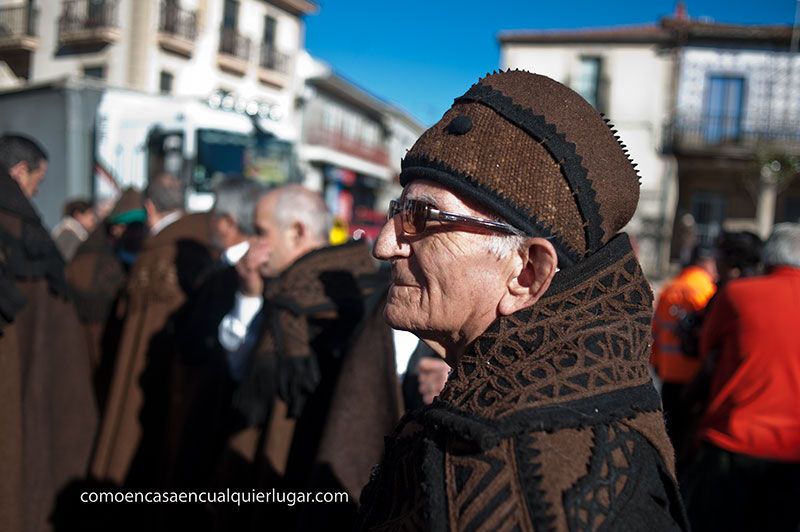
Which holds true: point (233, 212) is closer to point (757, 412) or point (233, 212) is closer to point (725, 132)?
point (757, 412)

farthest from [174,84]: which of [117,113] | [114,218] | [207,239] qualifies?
[207,239]

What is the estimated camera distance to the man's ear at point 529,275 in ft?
4.19

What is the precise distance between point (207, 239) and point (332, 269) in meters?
1.78

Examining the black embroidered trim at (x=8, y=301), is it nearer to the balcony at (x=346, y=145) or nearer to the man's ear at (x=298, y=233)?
the man's ear at (x=298, y=233)

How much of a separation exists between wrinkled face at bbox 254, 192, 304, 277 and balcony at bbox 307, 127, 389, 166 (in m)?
25.9

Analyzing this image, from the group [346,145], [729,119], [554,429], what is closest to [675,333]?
[554,429]

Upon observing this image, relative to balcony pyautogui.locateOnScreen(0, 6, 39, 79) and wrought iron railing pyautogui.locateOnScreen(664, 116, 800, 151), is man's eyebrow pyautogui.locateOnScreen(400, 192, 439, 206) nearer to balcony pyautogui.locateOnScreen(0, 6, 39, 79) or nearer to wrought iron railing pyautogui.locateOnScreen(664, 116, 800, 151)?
balcony pyautogui.locateOnScreen(0, 6, 39, 79)

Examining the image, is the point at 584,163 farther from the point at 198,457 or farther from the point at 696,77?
the point at 696,77

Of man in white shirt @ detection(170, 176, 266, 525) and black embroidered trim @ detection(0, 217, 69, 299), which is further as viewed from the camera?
man in white shirt @ detection(170, 176, 266, 525)

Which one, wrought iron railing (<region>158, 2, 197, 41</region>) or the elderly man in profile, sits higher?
wrought iron railing (<region>158, 2, 197, 41</region>)

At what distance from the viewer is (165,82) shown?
991cm

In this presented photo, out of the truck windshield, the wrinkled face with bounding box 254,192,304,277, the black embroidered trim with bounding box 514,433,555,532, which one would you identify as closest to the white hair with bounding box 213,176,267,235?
the wrinkled face with bounding box 254,192,304,277

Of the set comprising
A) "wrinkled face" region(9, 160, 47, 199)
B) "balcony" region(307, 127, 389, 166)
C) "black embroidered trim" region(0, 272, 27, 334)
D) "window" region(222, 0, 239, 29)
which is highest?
"balcony" region(307, 127, 389, 166)

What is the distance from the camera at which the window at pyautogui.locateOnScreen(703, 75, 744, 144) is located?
2717 centimetres
